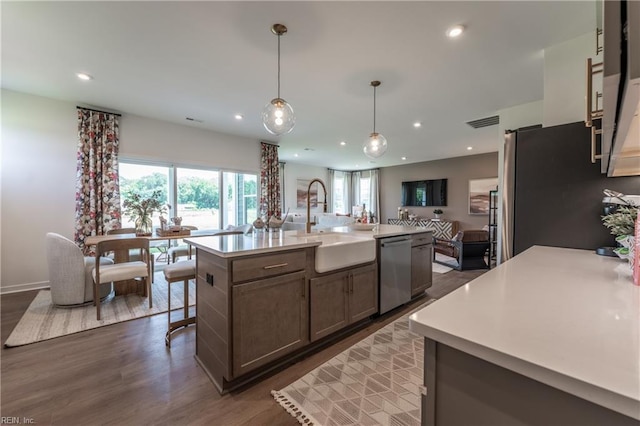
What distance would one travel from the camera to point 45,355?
2020 mm

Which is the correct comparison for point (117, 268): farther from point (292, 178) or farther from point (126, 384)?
point (292, 178)

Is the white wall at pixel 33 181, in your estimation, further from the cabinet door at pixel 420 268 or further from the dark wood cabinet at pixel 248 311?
the cabinet door at pixel 420 268

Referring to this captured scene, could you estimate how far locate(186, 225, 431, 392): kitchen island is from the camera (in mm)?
1588

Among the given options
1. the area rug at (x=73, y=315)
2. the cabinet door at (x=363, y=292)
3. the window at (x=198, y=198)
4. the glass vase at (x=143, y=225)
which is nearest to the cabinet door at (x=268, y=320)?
the cabinet door at (x=363, y=292)

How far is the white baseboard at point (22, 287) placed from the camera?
11.2 feet

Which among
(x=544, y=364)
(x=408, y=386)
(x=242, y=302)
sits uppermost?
(x=544, y=364)

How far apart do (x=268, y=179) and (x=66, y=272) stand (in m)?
3.89

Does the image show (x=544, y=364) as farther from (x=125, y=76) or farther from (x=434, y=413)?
(x=125, y=76)

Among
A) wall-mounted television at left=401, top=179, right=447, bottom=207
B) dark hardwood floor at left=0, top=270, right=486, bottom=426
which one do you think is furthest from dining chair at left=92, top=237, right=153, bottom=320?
wall-mounted television at left=401, top=179, right=447, bottom=207

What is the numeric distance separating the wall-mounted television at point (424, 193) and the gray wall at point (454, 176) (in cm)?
17

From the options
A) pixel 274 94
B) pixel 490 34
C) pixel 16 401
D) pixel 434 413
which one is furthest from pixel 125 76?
pixel 434 413

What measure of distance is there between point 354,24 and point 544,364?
2.47 m

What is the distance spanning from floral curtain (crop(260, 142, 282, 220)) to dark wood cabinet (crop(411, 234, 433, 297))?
12.3 ft

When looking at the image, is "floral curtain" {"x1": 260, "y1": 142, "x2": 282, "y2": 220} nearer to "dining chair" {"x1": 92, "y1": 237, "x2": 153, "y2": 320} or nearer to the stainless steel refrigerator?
"dining chair" {"x1": 92, "y1": 237, "x2": 153, "y2": 320}
